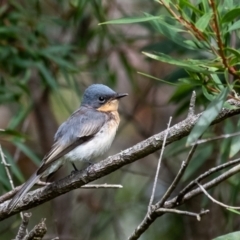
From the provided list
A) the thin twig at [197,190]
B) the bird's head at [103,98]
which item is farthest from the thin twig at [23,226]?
the bird's head at [103,98]

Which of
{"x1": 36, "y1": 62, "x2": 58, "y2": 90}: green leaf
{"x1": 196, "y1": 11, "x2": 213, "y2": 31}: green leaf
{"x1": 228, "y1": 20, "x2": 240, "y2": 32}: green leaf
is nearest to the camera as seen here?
{"x1": 196, "y1": 11, "x2": 213, "y2": 31}: green leaf

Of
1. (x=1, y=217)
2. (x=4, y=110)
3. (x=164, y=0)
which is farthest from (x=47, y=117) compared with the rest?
(x=164, y=0)

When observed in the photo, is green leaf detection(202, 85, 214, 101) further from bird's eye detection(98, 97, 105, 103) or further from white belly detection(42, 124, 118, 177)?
bird's eye detection(98, 97, 105, 103)

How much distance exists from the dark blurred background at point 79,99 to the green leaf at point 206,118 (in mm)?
1758

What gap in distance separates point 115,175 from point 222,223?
989 mm

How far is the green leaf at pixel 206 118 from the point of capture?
83.0 inches

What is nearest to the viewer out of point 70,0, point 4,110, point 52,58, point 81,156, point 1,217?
point 1,217

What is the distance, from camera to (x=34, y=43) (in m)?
4.65

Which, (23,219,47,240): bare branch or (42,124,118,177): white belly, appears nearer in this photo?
(23,219,47,240): bare branch

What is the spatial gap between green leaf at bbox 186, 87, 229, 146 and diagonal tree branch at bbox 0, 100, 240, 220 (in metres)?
0.21

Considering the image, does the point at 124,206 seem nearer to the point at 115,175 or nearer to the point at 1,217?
the point at 115,175

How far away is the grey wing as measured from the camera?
3.65 metres

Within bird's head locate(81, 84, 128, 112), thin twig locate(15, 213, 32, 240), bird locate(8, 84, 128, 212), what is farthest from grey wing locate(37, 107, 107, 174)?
thin twig locate(15, 213, 32, 240)

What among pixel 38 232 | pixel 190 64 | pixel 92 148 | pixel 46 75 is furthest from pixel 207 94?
pixel 46 75
